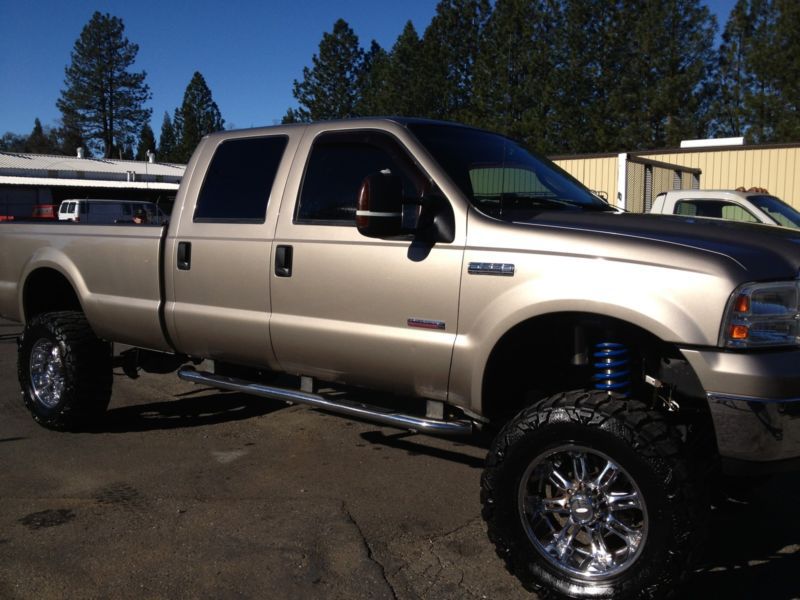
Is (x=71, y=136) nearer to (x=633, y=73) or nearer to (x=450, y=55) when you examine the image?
(x=450, y=55)

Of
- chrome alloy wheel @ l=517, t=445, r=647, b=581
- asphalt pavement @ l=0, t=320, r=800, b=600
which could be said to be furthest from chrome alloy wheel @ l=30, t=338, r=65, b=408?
chrome alloy wheel @ l=517, t=445, r=647, b=581

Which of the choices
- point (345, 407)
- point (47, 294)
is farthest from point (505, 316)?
point (47, 294)

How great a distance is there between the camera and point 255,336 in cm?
461

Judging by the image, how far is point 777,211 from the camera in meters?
10.1

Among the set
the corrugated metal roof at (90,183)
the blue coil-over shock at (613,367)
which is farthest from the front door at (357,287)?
the corrugated metal roof at (90,183)

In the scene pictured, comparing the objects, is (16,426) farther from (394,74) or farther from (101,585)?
(394,74)

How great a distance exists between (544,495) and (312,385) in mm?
1597

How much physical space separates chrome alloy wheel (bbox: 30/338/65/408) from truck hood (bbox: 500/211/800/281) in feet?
12.5

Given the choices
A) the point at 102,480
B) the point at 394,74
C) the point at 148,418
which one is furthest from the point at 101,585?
the point at 394,74

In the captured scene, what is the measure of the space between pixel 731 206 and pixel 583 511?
782 centimetres

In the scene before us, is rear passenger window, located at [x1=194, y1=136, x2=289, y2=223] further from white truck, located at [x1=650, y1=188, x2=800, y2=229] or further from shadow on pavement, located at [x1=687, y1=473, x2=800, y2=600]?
white truck, located at [x1=650, y1=188, x2=800, y2=229]

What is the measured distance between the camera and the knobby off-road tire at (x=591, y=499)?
309cm

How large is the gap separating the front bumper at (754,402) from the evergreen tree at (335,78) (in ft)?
178

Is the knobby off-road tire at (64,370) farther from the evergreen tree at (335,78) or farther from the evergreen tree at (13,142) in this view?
the evergreen tree at (13,142)
